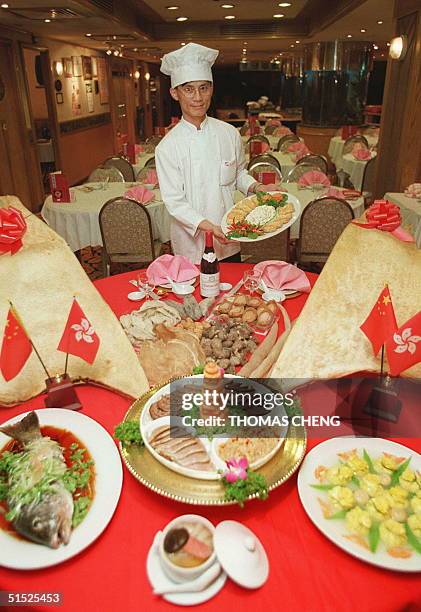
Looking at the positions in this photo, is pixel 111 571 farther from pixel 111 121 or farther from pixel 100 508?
pixel 111 121

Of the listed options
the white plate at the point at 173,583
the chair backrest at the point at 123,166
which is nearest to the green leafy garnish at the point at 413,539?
the white plate at the point at 173,583

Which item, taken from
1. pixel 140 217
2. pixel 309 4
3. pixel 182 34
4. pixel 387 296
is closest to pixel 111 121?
pixel 182 34

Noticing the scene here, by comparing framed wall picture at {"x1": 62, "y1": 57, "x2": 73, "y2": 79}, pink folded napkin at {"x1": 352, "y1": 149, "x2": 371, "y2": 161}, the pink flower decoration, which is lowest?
the pink flower decoration

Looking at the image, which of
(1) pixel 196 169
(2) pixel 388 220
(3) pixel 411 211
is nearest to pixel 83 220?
(1) pixel 196 169

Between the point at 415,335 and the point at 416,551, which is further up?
the point at 415,335

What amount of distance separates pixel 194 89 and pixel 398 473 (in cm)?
205

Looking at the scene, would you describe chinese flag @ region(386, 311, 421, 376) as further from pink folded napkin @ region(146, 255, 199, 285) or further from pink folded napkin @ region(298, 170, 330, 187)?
pink folded napkin @ region(298, 170, 330, 187)

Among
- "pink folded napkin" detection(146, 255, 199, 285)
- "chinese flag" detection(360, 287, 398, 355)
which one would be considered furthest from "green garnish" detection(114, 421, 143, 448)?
"pink folded napkin" detection(146, 255, 199, 285)

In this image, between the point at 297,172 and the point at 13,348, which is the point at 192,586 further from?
the point at 297,172

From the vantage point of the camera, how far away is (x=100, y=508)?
0.94 metres

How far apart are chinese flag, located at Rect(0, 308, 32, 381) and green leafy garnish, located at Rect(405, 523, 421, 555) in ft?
3.31

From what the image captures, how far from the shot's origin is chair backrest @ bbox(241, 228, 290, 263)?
3418 mm

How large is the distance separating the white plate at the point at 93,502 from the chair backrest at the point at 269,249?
8.07ft

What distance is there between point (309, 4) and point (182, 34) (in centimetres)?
264
